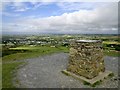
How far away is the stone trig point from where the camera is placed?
616 inches

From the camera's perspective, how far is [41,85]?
14547 mm

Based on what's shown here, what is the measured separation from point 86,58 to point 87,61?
30cm

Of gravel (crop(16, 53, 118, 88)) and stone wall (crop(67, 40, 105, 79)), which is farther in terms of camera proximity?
stone wall (crop(67, 40, 105, 79))

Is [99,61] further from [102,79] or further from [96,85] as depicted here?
[96,85]

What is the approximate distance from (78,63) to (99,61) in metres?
2.27

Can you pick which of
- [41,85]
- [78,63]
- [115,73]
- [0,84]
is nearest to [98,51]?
[78,63]

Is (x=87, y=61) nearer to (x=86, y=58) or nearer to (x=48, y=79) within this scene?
(x=86, y=58)

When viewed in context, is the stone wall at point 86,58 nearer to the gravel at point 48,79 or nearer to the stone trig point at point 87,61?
the stone trig point at point 87,61

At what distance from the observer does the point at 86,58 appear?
15750 mm

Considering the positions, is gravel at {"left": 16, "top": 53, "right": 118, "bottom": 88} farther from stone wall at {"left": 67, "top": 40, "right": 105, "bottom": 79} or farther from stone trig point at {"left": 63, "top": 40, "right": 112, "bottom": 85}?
stone wall at {"left": 67, "top": 40, "right": 105, "bottom": 79}

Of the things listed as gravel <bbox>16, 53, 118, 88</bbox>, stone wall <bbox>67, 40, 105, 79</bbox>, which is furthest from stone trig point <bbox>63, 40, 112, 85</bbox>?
gravel <bbox>16, 53, 118, 88</bbox>

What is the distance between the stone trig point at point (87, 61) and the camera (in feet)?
51.3

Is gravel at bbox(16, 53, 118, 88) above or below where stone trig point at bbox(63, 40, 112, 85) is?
below

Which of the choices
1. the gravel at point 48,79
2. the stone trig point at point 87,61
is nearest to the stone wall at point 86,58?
the stone trig point at point 87,61
